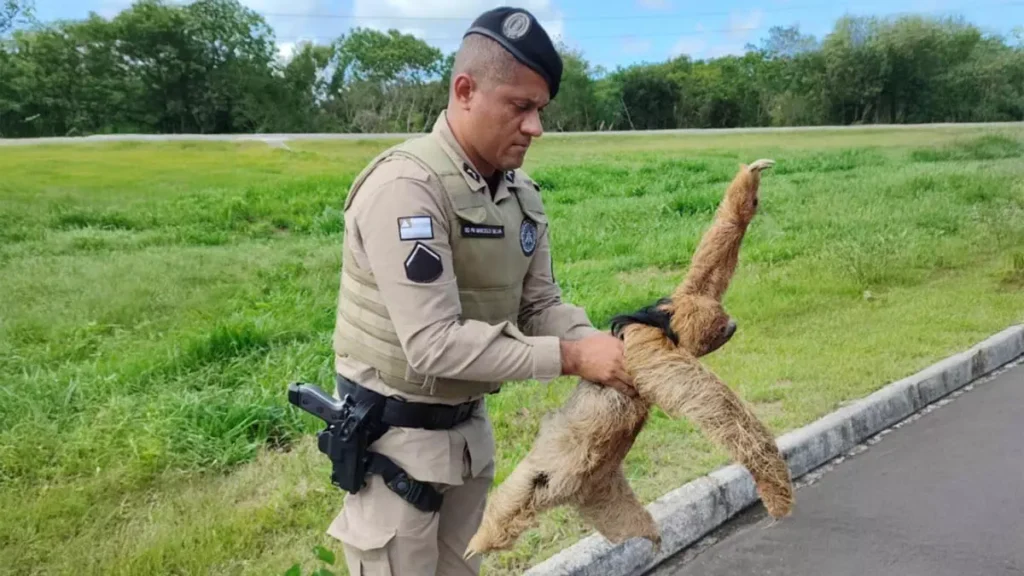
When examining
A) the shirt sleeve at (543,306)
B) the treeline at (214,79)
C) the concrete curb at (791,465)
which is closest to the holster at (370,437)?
the shirt sleeve at (543,306)

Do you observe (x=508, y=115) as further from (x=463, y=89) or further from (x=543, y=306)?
(x=543, y=306)

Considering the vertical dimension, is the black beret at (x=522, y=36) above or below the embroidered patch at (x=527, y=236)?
above

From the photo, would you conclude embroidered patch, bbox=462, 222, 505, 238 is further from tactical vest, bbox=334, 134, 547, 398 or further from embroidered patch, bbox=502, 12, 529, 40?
embroidered patch, bbox=502, 12, 529, 40

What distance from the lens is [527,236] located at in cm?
208

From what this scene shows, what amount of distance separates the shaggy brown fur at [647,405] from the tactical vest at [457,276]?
232mm

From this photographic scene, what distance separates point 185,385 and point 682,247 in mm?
4876

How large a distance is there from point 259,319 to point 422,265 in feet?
12.5

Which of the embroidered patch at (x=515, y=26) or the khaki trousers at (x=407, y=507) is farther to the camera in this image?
the khaki trousers at (x=407, y=507)

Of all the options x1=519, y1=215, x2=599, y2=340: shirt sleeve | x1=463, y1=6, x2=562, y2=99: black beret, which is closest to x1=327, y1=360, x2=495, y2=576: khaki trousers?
A: x1=519, y1=215, x2=599, y2=340: shirt sleeve

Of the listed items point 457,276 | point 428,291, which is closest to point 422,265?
point 428,291

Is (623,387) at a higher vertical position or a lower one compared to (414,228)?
lower

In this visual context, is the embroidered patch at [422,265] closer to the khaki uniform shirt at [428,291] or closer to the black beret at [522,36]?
the khaki uniform shirt at [428,291]

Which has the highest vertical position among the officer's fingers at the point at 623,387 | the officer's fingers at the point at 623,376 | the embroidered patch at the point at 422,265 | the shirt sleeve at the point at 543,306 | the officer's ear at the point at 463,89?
the officer's ear at the point at 463,89

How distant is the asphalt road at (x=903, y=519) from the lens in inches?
137
